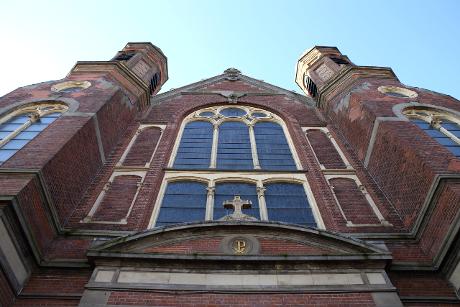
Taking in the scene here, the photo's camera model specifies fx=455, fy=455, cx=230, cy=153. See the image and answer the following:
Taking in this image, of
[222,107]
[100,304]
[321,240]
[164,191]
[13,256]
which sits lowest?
[100,304]

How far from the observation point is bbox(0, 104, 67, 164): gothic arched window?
1183 cm

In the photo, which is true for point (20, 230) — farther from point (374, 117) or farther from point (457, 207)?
point (374, 117)

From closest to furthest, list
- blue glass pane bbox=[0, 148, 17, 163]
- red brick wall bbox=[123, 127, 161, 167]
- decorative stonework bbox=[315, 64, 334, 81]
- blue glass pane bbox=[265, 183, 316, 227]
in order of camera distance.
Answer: blue glass pane bbox=[265, 183, 316, 227]
blue glass pane bbox=[0, 148, 17, 163]
red brick wall bbox=[123, 127, 161, 167]
decorative stonework bbox=[315, 64, 334, 81]

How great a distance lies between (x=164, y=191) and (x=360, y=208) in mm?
5053

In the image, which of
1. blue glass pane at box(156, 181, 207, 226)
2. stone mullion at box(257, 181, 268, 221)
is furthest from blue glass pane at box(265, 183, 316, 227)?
blue glass pane at box(156, 181, 207, 226)

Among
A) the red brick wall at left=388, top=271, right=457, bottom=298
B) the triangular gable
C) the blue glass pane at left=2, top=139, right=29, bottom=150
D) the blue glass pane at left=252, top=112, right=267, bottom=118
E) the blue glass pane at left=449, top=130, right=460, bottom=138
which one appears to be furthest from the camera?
the triangular gable

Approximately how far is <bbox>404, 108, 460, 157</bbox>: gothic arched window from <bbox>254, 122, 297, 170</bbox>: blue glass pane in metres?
3.87

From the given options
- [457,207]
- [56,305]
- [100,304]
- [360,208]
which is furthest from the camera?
[360,208]

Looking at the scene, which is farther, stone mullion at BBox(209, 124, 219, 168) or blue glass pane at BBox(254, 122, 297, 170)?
blue glass pane at BBox(254, 122, 297, 170)

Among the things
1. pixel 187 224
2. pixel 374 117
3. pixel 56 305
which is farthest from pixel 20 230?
pixel 374 117

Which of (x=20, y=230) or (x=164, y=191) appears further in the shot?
(x=164, y=191)

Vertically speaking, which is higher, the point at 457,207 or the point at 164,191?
the point at 164,191

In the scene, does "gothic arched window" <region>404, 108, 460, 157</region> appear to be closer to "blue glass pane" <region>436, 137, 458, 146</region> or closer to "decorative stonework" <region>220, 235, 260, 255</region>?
"blue glass pane" <region>436, 137, 458, 146</region>

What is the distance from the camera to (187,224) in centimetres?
898
